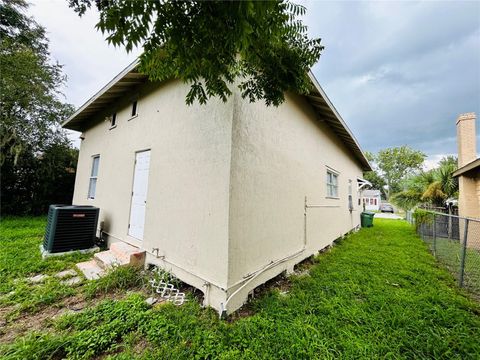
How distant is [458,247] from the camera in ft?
18.4

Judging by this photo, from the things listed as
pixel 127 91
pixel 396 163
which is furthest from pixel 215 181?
pixel 396 163

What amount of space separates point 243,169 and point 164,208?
177 centimetres

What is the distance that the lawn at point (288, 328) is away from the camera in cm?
192

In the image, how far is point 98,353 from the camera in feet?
6.23

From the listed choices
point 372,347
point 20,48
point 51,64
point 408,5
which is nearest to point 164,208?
point 372,347

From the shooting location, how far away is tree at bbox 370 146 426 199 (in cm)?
3741

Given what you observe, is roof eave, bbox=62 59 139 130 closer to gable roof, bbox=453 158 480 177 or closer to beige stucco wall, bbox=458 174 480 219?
gable roof, bbox=453 158 480 177

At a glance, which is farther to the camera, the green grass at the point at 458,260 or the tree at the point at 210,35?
the green grass at the point at 458,260

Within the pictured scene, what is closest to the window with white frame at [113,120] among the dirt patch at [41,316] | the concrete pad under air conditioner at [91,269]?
the concrete pad under air conditioner at [91,269]

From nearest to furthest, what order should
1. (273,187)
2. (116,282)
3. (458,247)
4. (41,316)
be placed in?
(41,316) < (116,282) < (273,187) < (458,247)

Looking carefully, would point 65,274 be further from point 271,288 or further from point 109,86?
point 109,86

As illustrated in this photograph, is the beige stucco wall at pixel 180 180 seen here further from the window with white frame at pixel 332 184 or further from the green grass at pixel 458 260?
the window with white frame at pixel 332 184

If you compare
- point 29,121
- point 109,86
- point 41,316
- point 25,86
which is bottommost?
point 41,316

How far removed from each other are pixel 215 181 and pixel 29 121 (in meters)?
12.5
